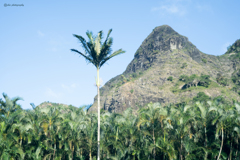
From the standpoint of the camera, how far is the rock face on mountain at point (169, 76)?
420 feet

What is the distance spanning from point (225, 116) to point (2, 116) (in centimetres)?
2388

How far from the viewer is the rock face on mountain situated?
128m

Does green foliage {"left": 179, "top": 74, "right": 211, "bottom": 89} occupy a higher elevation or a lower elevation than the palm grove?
higher

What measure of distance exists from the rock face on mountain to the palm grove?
251 ft

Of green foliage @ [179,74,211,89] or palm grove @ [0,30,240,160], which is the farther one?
green foliage @ [179,74,211,89]

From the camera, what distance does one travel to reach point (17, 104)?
1299 inches

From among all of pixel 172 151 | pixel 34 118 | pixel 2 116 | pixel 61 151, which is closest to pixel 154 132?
pixel 172 151

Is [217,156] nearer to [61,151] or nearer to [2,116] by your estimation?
[61,151]

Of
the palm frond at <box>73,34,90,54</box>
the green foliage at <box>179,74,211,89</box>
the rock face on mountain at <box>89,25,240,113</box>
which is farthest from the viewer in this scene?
the green foliage at <box>179,74,211,89</box>

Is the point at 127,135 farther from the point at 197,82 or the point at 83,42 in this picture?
the point at 197,82

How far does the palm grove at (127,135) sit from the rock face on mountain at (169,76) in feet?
251

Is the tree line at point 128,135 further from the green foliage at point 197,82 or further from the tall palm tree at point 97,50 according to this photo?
the green foliage at point 197,82

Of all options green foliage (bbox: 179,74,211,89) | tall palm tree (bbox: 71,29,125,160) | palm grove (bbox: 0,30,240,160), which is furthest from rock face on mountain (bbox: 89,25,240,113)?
tall palm tree (bbox: 71,29,125,160)

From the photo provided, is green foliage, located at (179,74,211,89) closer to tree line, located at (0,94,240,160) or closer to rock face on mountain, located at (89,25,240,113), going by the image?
rock face on mountain, located at (89,25,240,113)
